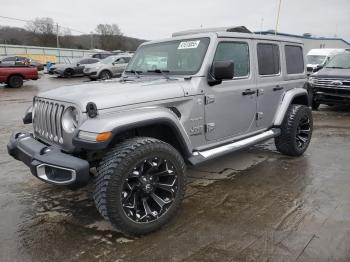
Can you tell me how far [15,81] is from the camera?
1758 cm

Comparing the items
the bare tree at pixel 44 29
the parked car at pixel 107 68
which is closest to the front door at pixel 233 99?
the parked car at pixel 107 68

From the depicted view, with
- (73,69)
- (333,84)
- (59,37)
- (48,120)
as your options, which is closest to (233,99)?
(48,120)

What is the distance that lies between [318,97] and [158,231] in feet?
28.0

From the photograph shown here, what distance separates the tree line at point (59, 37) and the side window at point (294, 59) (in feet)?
165

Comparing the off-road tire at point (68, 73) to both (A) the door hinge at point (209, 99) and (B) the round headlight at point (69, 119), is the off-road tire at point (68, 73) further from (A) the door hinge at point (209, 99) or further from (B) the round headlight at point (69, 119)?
(B) the round headlight at point (69, 119)

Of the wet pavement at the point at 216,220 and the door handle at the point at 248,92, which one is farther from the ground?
the door handle at the point at 248,92

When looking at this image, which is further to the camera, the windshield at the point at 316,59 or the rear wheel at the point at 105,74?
the rear wheel at the point at 105,74

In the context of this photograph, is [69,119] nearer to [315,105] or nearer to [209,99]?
[209,99]

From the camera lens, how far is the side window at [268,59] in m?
4.86

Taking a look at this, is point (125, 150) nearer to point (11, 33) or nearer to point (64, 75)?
point (64, 75)

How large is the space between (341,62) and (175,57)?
8.48 meters

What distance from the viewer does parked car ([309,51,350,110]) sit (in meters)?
9.73

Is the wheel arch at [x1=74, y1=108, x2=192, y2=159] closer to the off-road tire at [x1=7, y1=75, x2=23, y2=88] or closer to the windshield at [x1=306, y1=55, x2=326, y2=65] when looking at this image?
the off-road tire at [x1=7, y1=75, x2=23, y2=88]

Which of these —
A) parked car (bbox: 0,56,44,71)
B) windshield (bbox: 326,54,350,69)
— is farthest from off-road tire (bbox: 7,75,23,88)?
windshield (bbox: 326,54,350,69)
